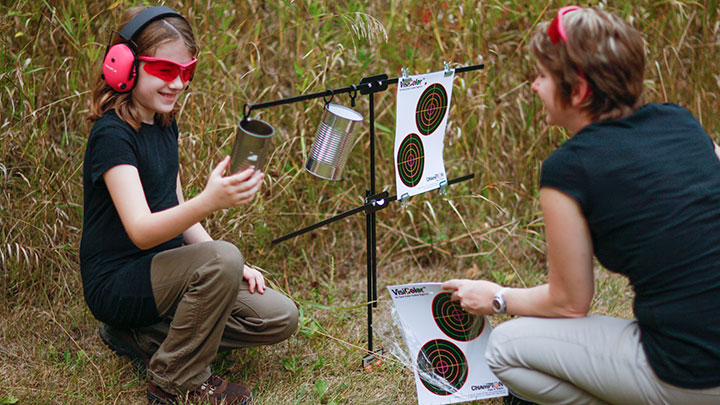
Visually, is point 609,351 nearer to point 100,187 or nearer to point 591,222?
point 591,222

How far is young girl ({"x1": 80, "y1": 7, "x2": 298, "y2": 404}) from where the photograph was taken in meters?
1.79

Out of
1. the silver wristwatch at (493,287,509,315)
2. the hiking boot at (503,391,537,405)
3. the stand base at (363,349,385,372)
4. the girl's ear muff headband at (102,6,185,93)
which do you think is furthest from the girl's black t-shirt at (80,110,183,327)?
the hiking boot at (503,391,537,405)

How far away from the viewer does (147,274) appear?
1.91 meters

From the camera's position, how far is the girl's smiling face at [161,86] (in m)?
1.85

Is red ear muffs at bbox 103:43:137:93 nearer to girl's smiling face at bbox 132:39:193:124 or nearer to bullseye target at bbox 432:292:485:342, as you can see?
girl's smiling face at bbox 132:39:193:124

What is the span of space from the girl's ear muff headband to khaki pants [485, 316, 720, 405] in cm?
121

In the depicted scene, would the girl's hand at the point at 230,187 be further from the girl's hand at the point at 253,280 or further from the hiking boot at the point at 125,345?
the hiking boot at the point at 125,345

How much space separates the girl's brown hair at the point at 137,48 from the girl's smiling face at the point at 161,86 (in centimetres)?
2

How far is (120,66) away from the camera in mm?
1788

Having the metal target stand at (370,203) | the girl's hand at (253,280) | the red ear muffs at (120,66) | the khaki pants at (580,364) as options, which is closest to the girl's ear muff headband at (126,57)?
the red ear muffs at (120,66)

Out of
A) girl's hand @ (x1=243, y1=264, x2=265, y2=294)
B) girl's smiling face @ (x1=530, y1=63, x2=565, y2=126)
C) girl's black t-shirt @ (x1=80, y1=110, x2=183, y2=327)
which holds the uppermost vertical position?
girl's smiling face @ (x1=530, y1=63, x2=565, y2=126)

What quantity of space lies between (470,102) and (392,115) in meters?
0.39

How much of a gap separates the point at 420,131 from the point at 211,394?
1.05 metres

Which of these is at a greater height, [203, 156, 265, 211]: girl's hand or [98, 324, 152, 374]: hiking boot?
[203, 156, 265, 211]: girl's hand
